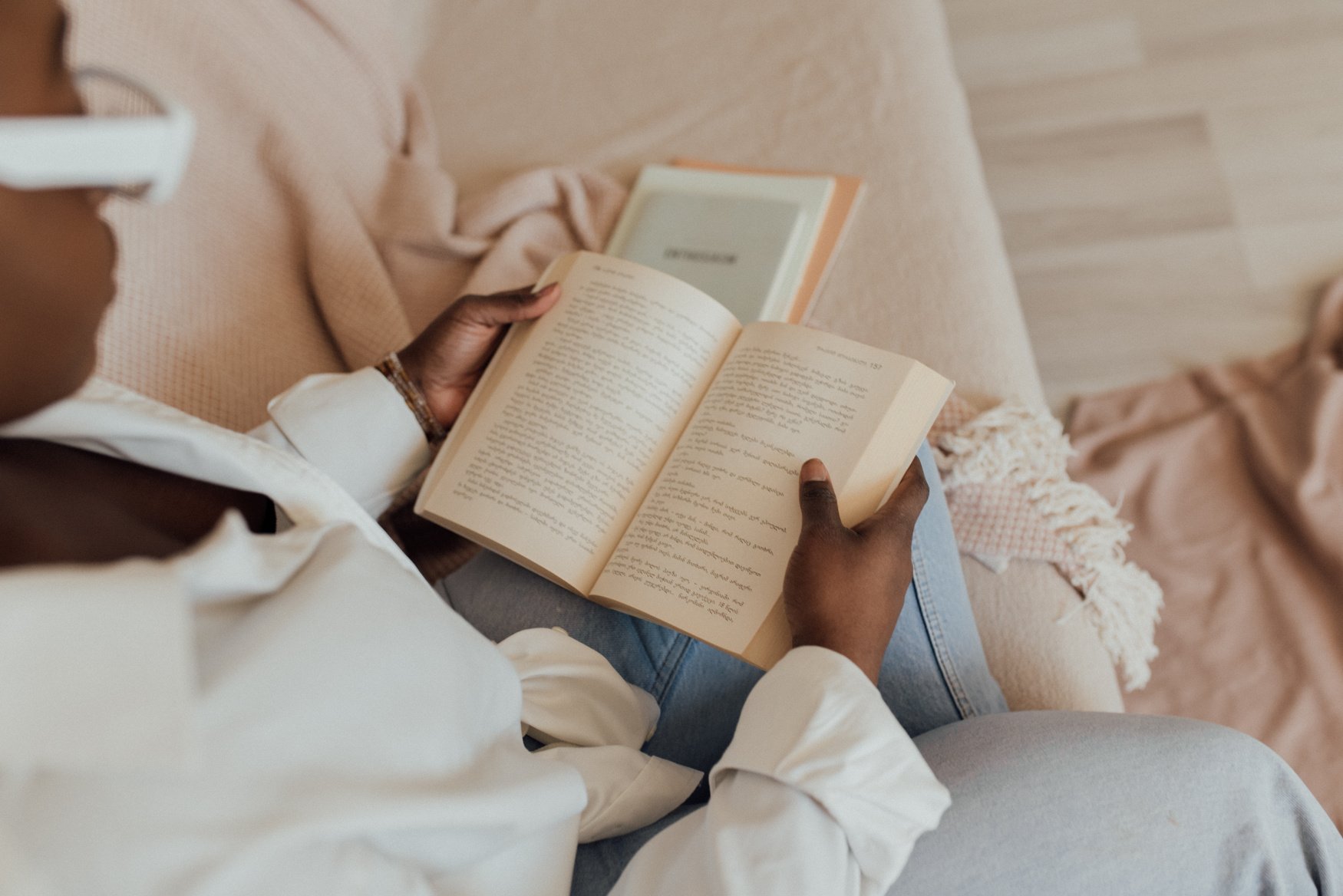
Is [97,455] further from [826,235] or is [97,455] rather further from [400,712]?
[826,235]

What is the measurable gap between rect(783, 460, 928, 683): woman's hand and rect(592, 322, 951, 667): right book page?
0.02 meters

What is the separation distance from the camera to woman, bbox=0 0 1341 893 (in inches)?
14.8

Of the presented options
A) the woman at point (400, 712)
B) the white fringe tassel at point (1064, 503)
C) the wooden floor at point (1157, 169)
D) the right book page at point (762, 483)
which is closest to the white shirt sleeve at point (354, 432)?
the woman at point (400, 712)

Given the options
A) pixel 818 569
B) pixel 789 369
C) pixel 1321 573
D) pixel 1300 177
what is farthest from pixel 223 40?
pixel 1300 177

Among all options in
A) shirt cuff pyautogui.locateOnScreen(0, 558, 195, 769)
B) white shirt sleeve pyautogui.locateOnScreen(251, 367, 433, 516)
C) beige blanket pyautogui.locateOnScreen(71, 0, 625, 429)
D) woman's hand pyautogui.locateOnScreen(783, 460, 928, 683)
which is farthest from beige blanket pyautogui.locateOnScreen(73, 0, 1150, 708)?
shirt cuff pyautogui.locateOnScreen(0, 558, 195, 769)

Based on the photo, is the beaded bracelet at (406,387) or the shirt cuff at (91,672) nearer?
the shirt cuff at (91,672)

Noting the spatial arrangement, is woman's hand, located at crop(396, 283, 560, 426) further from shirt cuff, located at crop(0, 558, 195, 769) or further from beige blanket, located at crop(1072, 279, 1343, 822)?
beige blanket, located at crop(1072, 279, 1343, 822)

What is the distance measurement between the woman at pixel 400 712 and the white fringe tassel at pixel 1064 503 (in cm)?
10

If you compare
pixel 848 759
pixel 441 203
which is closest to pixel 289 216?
pixel 441 203

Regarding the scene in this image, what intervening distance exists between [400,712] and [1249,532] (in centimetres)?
93

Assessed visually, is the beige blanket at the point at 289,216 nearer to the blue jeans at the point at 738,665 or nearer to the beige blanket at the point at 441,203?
the beige blanket at the point at 441,203

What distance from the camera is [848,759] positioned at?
50 centimetres

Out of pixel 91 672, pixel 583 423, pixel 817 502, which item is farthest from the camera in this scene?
pixel 583 423

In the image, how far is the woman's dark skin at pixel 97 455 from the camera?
15.9 inches
